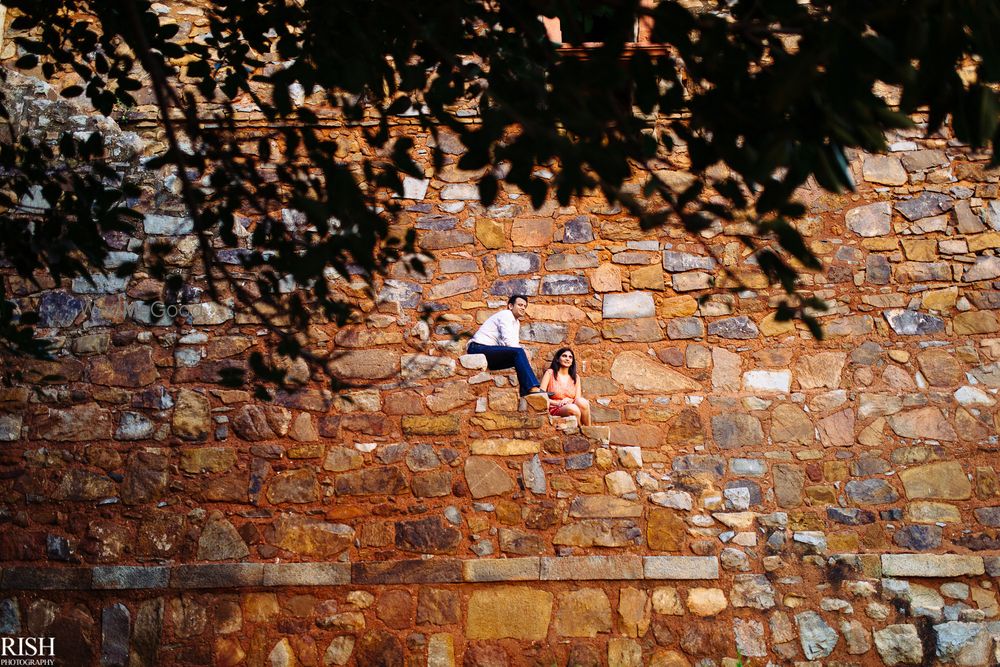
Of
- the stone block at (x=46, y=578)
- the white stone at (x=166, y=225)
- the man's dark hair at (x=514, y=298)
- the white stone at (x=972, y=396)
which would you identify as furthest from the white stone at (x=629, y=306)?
the stone block at (x=46, y=578)

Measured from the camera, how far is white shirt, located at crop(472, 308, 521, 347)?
18.9ft

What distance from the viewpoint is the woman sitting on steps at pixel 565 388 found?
5.61 meters

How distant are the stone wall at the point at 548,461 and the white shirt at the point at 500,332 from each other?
0.29 feet

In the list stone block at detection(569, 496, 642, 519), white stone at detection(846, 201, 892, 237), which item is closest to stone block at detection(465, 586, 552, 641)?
stone block at detection(569, 496, 642, 519)

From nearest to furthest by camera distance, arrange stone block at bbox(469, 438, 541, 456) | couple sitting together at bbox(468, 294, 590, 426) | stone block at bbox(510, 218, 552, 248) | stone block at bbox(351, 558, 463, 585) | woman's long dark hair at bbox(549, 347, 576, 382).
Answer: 1. stone block at bbox(351, 558, 463, 585)
2. stone block at bbox(469, 438, 541, 456)
3. couple sitting together at bbox(468, 294, 590, 426)
4. woman's long dark hair at bbox(549, 347, 576, 382)
5. stone block at bbox(510, 218, 552, 248)

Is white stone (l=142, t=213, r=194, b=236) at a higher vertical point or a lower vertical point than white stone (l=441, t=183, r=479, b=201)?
lower

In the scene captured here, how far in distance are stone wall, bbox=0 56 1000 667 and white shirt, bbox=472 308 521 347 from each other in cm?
9

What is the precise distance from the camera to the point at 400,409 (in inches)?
224

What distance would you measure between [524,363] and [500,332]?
0.22 meters

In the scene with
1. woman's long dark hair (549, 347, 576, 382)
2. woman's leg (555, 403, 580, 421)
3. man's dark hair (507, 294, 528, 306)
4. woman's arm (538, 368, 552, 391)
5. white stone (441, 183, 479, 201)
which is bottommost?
woman's leg (555, 403, 580, 421)

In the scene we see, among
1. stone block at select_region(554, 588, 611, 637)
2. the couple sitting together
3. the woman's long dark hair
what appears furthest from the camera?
the woman's long dark hair

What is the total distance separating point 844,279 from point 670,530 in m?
1.71

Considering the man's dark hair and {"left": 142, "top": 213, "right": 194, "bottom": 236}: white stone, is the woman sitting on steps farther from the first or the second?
{"left": 142, "top": 213, "right": 194, "bottom": 236}: white stone

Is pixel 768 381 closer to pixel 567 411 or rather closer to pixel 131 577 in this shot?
pixel 567 411
